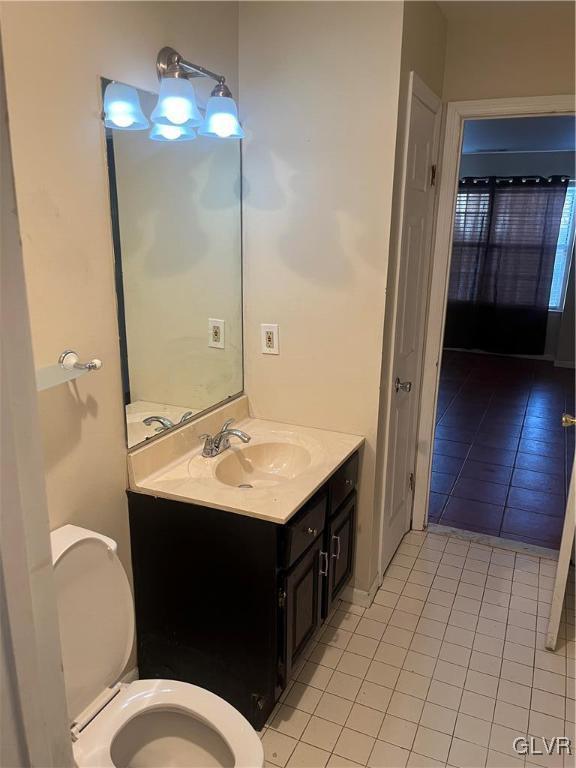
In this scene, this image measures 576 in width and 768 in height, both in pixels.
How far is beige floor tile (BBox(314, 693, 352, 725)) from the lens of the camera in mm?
1891

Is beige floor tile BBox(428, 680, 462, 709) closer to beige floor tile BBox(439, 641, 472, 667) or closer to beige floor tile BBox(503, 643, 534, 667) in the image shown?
beige floor tile BBox(439, 641, 472, 667)

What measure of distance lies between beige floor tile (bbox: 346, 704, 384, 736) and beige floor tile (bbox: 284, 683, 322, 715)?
132 mm

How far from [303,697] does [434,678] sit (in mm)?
496

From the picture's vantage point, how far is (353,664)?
83.7 inches

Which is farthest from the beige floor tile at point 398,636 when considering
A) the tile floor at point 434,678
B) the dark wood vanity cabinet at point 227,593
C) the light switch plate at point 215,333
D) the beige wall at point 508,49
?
the beige wall at point 508,49

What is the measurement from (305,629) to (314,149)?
172cm

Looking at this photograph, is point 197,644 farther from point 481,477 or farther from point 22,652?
point 481,477

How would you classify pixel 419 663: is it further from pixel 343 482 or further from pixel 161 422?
pixel 161 422

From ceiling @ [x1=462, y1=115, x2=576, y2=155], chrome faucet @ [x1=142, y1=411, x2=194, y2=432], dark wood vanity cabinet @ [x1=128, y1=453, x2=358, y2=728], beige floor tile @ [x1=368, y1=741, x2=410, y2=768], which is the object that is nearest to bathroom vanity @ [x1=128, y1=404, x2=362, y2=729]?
dark wood vanity cabinet @ [x1=128, y1=453, x2=358, y2=728]

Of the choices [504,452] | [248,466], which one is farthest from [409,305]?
[504,452]

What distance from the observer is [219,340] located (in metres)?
2.25

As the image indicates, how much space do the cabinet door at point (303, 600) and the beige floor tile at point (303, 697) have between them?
0.64 ft

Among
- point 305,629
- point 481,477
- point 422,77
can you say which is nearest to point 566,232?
point 481,477

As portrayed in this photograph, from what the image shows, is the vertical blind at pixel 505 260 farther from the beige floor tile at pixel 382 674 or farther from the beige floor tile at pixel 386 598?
the beige floor tile at pixel 382 674
